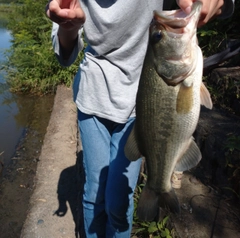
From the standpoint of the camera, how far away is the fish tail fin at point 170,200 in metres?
1.79

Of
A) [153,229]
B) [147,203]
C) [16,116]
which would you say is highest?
[147,203]

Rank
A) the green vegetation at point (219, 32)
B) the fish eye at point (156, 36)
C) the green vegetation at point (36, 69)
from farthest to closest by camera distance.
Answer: the green vegetation at point (36, 69) < the green vegetation at point (219, 32) < the fish eye at point (156, 36)

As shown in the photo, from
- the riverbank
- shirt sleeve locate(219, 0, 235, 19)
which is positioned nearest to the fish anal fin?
shirt sleeve locate(219, 0, 235, 19)

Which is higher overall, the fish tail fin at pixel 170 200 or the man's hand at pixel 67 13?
the man's hand at pixel 67 13

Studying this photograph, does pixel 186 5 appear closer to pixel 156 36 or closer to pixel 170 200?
pixel 156 36

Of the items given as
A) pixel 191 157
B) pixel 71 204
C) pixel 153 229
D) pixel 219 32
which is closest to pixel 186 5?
pixel 191 157

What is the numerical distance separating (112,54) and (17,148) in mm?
4102

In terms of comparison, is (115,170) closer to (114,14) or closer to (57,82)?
(114,14)

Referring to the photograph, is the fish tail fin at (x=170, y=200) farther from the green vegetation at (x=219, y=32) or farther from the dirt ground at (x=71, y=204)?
the green vegetation at (x=219, y=32)

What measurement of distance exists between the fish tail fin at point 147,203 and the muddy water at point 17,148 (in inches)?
91.5

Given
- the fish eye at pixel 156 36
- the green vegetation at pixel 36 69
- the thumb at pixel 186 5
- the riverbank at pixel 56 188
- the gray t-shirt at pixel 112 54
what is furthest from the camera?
the green vegetation at pixel 36 69

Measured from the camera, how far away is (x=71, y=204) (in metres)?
3.67

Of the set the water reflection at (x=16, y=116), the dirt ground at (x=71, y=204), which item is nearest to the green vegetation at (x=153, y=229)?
the dirt ground at (x=71, y=204)

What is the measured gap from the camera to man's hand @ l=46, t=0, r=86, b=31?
1540mm
